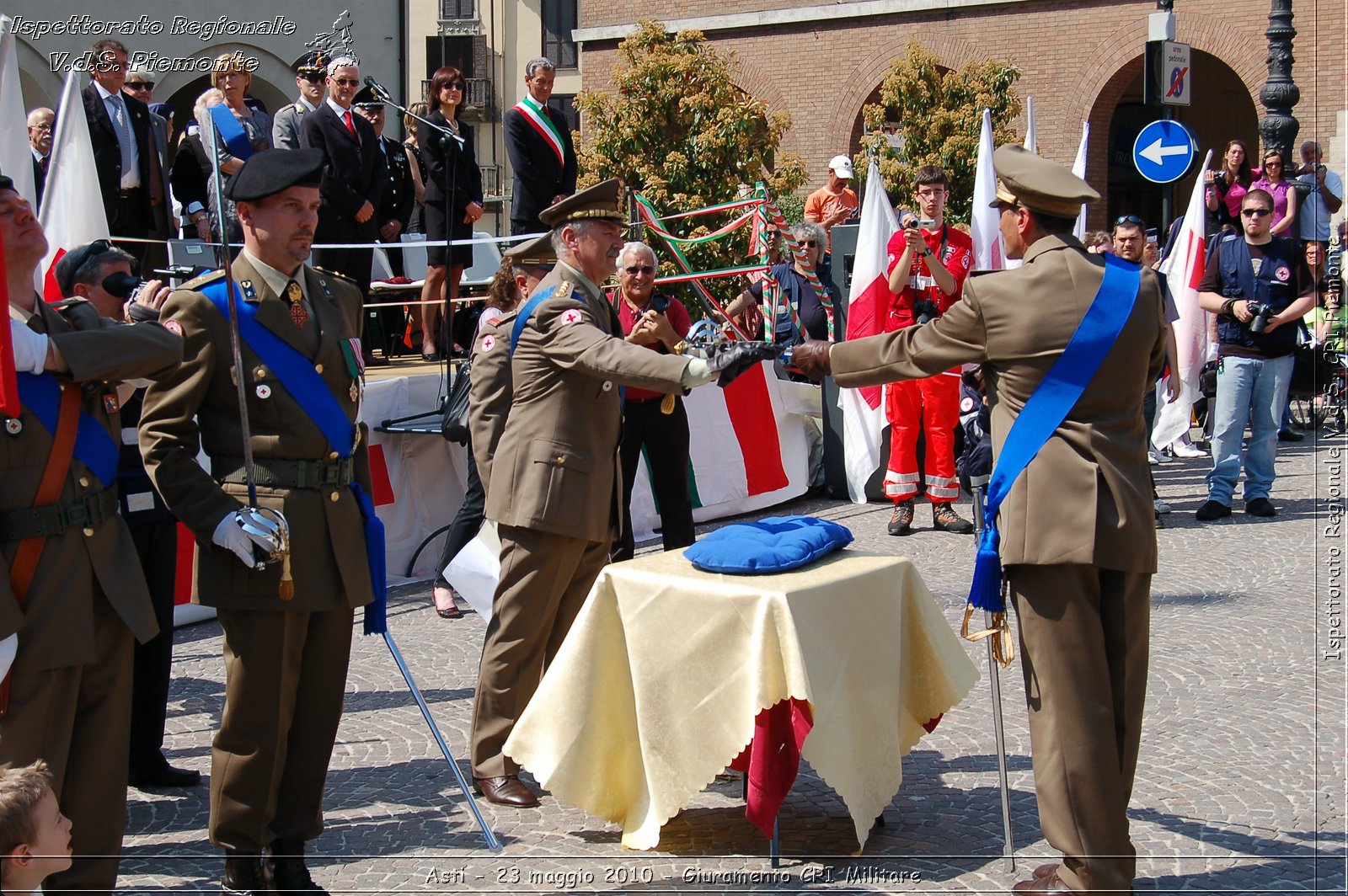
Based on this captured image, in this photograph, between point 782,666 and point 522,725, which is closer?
point 782,666

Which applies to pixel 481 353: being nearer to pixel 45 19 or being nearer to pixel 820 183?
pixel 45 19

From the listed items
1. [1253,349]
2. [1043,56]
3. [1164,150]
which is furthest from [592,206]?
[1043,56]

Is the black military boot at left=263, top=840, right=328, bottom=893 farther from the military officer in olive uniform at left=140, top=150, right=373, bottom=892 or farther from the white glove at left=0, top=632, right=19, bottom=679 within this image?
the white glove at left=0, top=632, right=19, bottom=679

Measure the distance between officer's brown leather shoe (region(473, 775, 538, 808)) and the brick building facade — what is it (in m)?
21.4

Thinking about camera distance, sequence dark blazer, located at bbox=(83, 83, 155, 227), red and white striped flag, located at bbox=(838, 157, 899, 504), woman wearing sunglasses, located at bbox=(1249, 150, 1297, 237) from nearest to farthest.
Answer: dark blazer, located at bbox=(83, 83, 155, 227)
red and white striped flag, located at bbox=(838, 157, 899, 504)
woman wearing sunglasses, located at bbox=(1249, 150, 1297, 237)

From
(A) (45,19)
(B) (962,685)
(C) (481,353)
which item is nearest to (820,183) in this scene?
(A) (45,19)

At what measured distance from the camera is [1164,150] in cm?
1368

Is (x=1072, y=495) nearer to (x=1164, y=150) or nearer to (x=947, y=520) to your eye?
(x=947, y=520)

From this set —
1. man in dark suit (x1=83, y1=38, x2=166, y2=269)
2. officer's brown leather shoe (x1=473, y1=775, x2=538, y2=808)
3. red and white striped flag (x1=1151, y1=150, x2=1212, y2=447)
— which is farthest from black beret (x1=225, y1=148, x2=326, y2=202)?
red and white striped flag (x1=1151, y1=150, x2=1212, y2=447)

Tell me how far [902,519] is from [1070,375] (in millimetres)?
5741

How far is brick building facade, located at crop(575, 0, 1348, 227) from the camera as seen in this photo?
2494cm

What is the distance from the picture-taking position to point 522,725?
467cm

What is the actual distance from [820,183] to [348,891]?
25.7 metres

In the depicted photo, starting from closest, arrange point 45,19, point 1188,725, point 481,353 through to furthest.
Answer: point 1188,725 → point 481,353 → point 45,19
